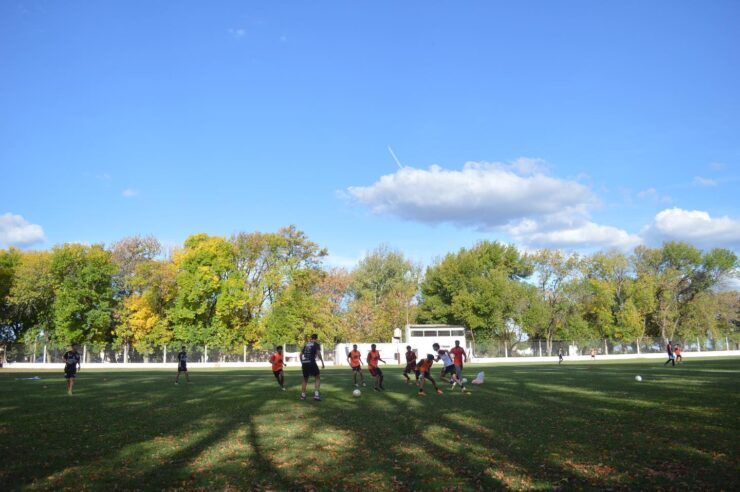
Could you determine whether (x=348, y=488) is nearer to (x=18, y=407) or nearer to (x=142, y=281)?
(x=18, y=407)

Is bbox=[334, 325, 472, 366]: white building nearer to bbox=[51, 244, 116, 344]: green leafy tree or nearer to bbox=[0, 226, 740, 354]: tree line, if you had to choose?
bbox=[0, 226, 740, 354]: tree line

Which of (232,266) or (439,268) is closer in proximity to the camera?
(232,266)

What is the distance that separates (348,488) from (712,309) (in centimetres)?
8751

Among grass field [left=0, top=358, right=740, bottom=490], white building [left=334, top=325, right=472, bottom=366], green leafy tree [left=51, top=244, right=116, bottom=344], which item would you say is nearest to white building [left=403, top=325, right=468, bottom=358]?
white building [left=334, top=325, right=472, bottom=366]

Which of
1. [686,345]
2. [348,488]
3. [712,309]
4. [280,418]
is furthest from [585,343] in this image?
[348,488]

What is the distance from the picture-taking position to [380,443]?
10633 millimetres

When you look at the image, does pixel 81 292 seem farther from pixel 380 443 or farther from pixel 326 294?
pixel 380 443

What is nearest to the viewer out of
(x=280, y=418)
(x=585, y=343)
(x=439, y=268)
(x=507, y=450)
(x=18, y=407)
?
(x=507, y=450)

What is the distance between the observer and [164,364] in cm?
6359

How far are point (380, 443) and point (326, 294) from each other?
63.7m

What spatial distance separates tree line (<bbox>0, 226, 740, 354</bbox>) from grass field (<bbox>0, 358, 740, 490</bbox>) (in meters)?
48.5

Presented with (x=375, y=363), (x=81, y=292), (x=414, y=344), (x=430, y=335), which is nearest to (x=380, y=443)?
(x=375, y=363)

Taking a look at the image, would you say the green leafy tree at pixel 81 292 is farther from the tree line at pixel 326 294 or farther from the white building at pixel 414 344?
the white building at pixel 414 344

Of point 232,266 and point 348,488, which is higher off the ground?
point 232,266
